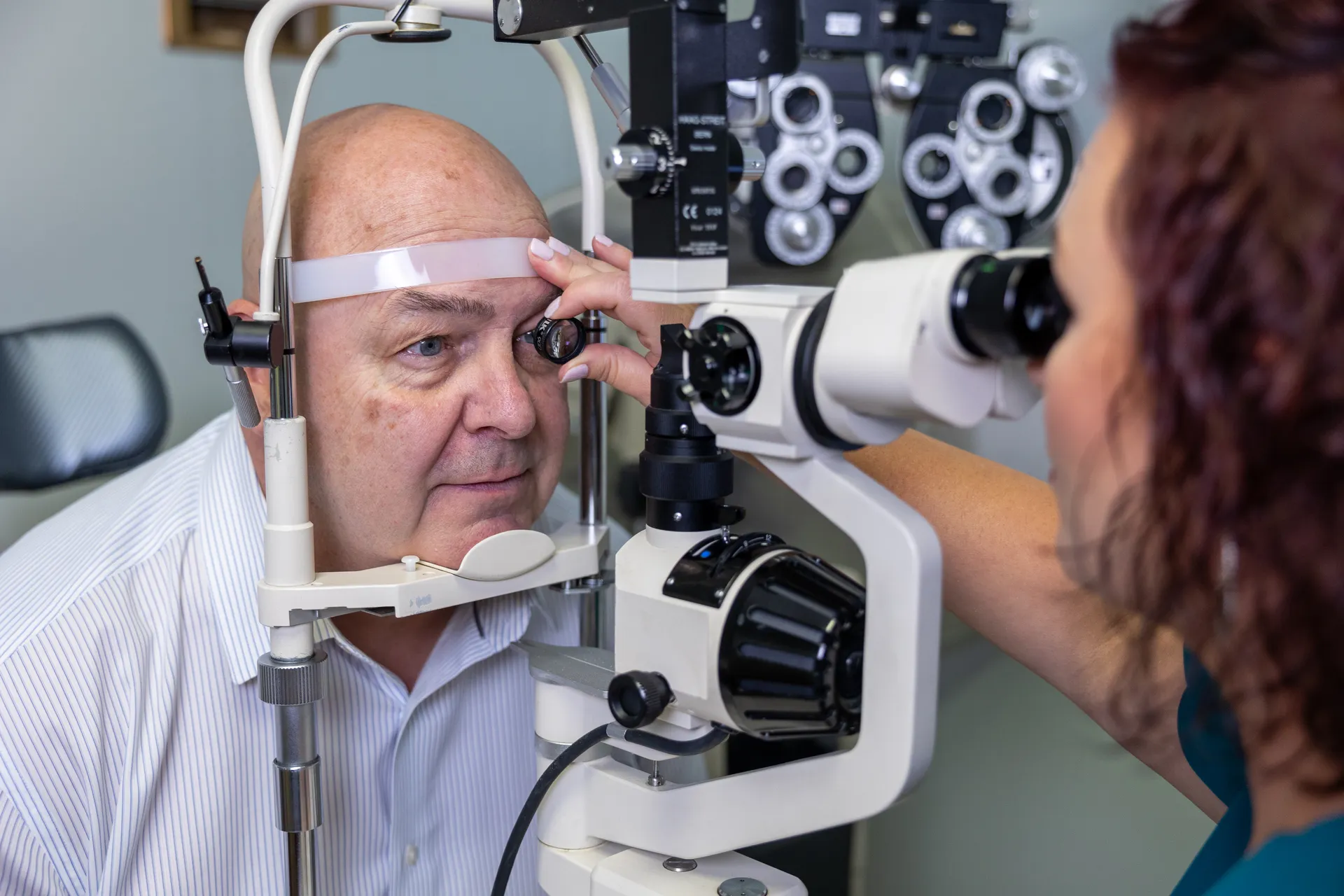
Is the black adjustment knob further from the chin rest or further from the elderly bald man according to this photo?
the chin rest

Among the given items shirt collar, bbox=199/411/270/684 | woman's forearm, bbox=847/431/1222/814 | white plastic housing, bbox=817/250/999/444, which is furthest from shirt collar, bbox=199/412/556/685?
white plastic housing, bbox=817/250/999/444

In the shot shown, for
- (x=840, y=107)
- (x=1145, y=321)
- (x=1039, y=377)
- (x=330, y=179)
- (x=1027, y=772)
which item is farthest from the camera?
(x=1027, y=772)

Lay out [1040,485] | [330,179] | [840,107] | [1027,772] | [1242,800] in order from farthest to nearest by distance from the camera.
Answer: [1027,772], [840,107], [330,179], [1040,485], [1242,800]

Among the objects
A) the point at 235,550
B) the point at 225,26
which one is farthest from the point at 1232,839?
A: the point at 225,26

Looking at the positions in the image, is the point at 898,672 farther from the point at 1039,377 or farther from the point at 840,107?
the point at 840,107

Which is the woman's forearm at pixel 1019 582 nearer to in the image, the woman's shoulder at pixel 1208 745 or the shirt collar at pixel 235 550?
the woman's shoulder at pixel 1208 745

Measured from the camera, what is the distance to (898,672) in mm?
708

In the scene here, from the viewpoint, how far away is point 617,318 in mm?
1033

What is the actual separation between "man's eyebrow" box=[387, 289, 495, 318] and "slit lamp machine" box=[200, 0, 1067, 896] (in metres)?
0.16

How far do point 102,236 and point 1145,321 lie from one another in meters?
1.76

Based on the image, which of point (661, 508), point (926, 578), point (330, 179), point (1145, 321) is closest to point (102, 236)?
point (330, 179)

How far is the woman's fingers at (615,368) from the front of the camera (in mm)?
1035

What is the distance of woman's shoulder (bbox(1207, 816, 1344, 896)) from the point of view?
60 centimetres

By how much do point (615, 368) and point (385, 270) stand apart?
0.24 m
